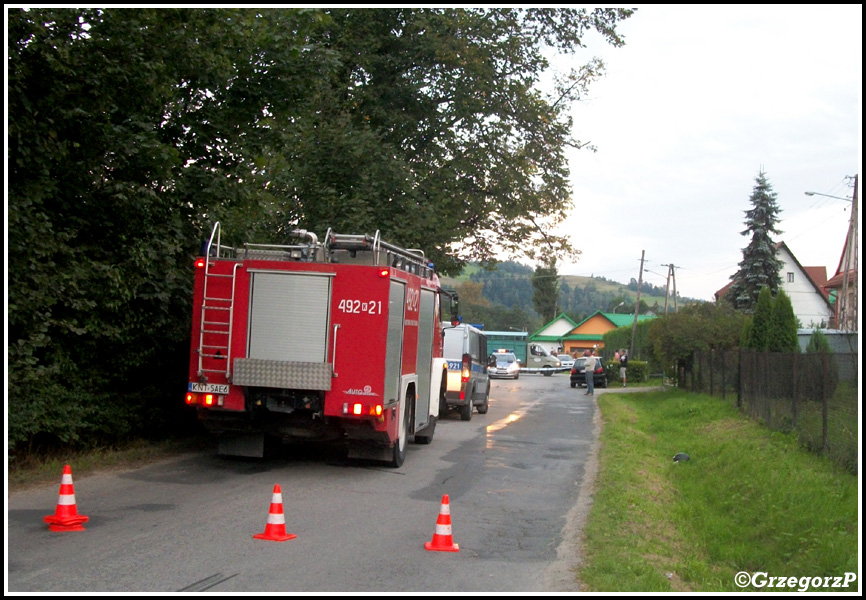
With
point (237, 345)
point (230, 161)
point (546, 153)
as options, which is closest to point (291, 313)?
point (237, 345)

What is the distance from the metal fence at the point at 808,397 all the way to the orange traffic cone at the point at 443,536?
18.5 feet

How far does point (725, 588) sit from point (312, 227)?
588 inches

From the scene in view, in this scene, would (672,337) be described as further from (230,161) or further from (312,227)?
(230,161)

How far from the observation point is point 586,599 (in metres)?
6.32

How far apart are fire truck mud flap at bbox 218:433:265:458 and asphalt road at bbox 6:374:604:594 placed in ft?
0.61

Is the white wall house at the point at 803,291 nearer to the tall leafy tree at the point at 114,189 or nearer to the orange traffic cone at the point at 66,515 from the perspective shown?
the tall leafy tree at the point at 114,189

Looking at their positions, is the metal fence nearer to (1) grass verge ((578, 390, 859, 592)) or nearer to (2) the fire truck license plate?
(1) grass verge ((578, 390, 859, 592))

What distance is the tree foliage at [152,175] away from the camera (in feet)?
32.5

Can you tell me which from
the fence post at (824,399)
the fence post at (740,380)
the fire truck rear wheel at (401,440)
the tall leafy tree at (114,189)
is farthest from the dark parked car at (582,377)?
the tall leafy tree at (114,189)

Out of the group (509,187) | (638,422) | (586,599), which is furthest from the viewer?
(509,187)

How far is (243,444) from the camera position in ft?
41.1

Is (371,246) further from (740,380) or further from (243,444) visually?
(740,380)

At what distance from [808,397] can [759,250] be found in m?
38.7

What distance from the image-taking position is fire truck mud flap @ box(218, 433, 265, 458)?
40.9ft
